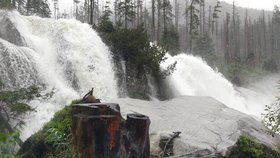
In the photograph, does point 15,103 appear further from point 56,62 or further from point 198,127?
point 56,62

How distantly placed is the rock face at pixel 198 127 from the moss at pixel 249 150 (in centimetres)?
14

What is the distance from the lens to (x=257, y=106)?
3953 centimetres

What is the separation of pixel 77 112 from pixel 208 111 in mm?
9138

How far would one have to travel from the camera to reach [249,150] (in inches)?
310

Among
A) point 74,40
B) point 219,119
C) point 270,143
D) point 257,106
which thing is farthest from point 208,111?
point 257,106

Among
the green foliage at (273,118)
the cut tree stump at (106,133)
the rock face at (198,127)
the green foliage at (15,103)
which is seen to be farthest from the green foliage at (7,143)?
the green foliage at (15,103)

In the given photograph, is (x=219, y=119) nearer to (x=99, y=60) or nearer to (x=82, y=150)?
(x=82, y=150)

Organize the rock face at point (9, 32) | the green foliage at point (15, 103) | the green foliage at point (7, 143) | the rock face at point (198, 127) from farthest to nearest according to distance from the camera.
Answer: the rock face at point (9, 32) < the green foliage at point (15, 103) < the rock face at point (198, 127) < the green foliage at point (7, 143)

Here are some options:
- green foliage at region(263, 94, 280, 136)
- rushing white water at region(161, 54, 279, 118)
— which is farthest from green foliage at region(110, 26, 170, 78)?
green foliage at region(263, 94, 280, 136)

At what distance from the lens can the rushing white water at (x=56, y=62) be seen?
1591 cm

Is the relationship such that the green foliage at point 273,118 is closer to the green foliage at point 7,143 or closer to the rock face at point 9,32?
the green foliage at point 7,143

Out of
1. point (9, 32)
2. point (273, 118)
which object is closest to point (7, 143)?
point (273, 118)

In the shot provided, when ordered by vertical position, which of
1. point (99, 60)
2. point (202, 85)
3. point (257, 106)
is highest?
point (99, 60)

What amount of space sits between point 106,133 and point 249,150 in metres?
5.63
